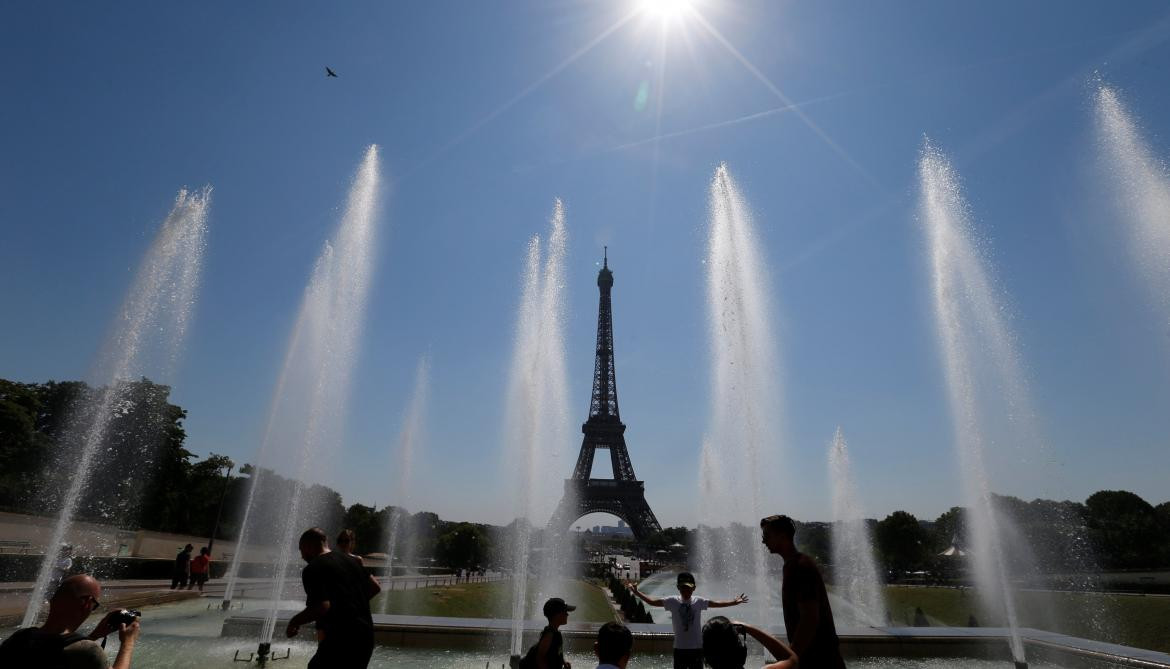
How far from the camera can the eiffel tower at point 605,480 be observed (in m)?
64.2

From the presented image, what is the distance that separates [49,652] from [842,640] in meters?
12.1

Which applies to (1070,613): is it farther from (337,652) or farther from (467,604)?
(337,652)

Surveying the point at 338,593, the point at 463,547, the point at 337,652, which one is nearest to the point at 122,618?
the point at 338,593

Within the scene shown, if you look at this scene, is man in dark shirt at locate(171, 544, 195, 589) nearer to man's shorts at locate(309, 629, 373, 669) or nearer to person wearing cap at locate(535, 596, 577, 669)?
man's shorts at locate(309, 629, 373, 669)

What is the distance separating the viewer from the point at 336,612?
4.73 m

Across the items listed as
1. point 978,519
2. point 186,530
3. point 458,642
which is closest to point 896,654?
point 978,519

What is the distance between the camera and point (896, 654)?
36.9 ft

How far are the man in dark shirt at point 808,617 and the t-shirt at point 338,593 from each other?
327 centimetres

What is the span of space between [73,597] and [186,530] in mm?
75248

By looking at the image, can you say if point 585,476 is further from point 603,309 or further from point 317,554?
point 317,554

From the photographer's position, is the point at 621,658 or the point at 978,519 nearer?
the point at 621,658

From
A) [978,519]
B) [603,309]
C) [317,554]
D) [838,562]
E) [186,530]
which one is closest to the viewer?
[317,554]

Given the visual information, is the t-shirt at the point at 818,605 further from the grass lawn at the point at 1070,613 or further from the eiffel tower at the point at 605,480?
the eiffel tower at the point at 605,480

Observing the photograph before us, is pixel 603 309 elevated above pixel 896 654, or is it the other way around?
pixel 603 309
